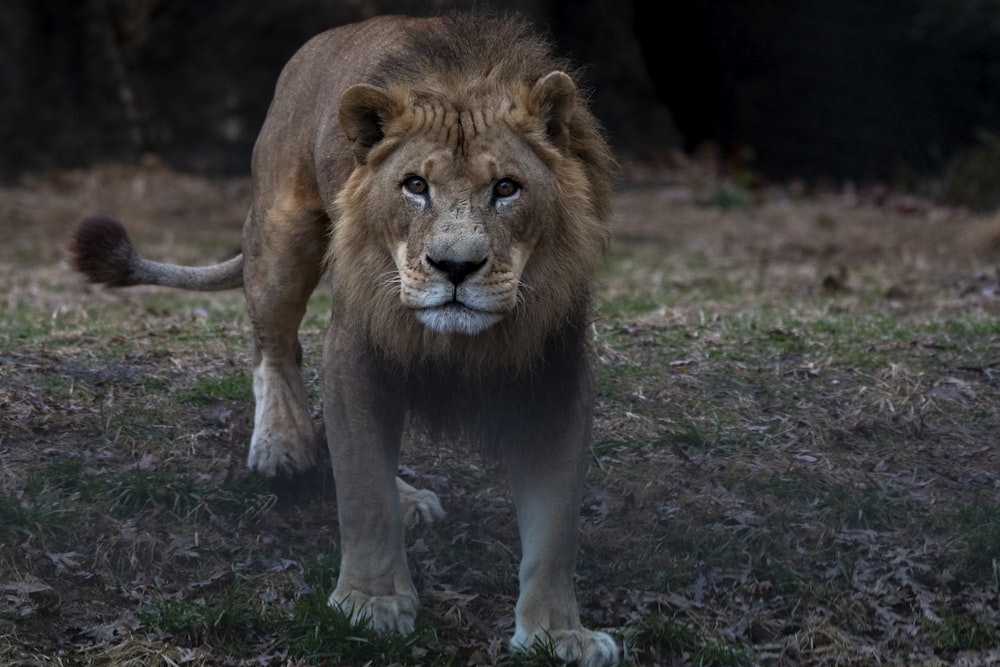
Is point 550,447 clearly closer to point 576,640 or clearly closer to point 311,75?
point 576,640

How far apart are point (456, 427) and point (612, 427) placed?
4.40ft

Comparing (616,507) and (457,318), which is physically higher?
(457,318)

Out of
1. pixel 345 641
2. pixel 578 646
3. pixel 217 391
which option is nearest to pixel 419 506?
pixel 345 641

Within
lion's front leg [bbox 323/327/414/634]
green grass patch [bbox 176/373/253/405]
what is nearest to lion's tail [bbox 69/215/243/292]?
green grass patch [bbox 176/373/253/405]

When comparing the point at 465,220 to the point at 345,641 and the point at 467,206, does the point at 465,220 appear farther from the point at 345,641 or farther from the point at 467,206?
the point at 345,641

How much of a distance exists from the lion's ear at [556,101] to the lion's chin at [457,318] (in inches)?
27.4

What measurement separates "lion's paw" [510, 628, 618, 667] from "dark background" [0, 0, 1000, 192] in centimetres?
1085

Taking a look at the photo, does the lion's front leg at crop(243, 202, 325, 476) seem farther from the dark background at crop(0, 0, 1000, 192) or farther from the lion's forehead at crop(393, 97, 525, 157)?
the dark background at crop(0, 0, 1000, 192)

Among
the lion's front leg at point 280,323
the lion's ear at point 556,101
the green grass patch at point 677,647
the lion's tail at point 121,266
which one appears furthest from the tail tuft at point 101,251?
the green grass patch at point 677,647

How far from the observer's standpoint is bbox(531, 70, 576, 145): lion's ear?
13.1 ft

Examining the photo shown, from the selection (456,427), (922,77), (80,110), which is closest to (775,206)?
(922,77)

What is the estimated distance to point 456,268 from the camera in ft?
12.0

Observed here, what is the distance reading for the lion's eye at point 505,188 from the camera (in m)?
3.84

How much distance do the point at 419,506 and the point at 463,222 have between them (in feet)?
5.23
